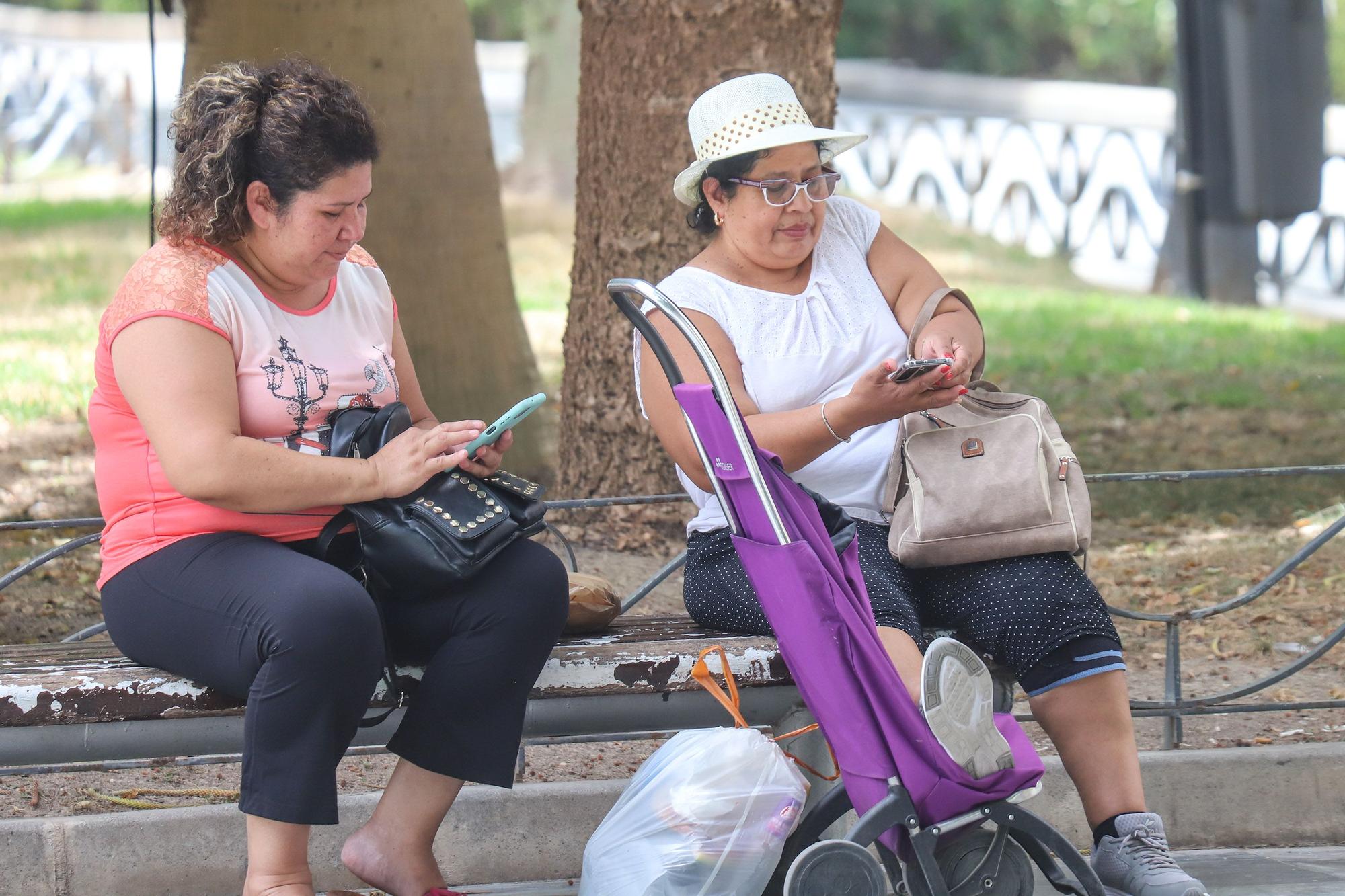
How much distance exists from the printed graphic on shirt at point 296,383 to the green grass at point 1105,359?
13.1 ft

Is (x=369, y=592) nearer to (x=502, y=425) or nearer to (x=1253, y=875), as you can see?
(x=502, y=425)

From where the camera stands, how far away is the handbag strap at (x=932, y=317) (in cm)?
320

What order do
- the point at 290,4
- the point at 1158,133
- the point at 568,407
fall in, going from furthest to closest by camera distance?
1. the point at 1158,133
2. the point at 290,4
3. the point at 568,407

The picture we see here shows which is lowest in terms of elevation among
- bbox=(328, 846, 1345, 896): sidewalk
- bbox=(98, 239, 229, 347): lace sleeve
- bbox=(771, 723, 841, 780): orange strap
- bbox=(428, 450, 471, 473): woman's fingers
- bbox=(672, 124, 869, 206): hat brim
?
bbox=(328, 846, 1345, 896): sidewalk

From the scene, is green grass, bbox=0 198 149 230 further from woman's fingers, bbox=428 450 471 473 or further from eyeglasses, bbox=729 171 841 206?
woman's fingers, bbox=428 450 471 473

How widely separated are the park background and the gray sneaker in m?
1.02

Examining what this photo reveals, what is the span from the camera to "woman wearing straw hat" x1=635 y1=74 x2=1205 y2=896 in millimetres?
2910

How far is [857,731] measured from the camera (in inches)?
101

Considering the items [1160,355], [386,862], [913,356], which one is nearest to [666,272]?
[913,356]

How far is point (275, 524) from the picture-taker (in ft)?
9.32

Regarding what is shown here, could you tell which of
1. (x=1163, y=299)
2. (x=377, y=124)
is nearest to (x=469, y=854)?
(x=377, y=124)

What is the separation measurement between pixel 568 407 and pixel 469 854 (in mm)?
1995

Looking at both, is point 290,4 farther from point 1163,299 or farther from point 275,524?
point 1163,299

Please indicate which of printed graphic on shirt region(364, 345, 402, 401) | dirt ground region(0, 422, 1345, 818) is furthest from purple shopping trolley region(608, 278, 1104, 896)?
dirt ground region(0, 422, 1345, 818)
